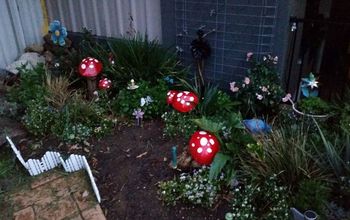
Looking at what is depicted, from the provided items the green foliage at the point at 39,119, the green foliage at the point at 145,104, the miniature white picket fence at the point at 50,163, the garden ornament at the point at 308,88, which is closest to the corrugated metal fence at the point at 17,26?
the green foliage at the point at 39,119

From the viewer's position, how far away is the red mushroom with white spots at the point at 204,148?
2.88 metres

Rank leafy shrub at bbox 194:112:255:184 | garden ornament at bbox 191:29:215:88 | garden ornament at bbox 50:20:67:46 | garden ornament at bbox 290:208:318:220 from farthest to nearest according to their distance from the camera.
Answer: garden ornament at bbox 50:20:67:46 → garden ornament at bbox 191:29:215:88 → leafy shrub at bbox 194:112:255:184 → garden ornament at bbox 290:208:318:220

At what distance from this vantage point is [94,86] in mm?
4285

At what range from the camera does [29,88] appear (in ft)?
13.5

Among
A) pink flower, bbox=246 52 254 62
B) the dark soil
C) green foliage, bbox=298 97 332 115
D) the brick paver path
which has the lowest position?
the brick paver path

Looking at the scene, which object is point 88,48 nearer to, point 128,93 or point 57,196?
point 128,93

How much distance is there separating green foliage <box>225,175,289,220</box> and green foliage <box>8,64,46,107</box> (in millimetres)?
2596

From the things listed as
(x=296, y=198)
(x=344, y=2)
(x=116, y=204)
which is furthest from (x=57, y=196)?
(x=344, y=2)

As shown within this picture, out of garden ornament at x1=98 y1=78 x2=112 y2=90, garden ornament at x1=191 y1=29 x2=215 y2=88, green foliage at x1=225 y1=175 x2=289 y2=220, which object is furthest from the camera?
garden ornament at x1=98 y1=78 x2=112 y2=90

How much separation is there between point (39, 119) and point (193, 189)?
6.51ft

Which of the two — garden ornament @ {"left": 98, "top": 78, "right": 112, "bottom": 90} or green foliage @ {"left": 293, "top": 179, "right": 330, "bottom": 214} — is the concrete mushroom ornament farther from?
green foliage @ {"left": 293, "top": 179, "right": 330, "bottom": 214}

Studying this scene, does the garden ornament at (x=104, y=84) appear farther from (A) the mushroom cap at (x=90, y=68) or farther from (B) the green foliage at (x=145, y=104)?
(B) the green foliage at (x=145, y=104)

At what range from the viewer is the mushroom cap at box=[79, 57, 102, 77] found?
13.5ft

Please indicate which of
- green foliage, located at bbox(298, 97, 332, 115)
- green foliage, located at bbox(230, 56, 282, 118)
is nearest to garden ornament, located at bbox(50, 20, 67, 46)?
green foliage, located at bbox(230, 56, 282, 118)
